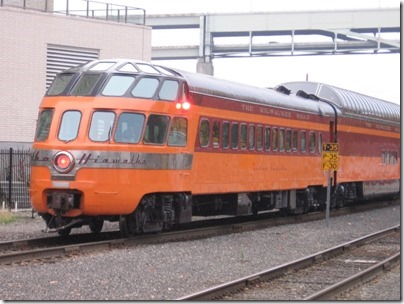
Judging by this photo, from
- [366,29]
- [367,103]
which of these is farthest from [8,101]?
[366,29]

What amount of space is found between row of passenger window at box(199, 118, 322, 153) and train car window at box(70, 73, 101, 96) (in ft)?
8.22

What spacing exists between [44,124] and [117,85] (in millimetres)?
1538

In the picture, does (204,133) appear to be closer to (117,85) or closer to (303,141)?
(117,85)

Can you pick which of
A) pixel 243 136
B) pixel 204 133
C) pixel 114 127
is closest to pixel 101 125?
pixel 114 127

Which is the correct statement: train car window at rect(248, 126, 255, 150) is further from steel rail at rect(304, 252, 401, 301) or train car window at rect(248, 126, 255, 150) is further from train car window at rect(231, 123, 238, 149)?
steel rail at rect(304, 252, 401, 301)

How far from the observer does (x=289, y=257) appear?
14.7 meters

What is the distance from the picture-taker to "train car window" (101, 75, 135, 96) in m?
15.6

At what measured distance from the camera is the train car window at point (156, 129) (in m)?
15.7

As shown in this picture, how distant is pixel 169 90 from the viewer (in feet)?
53.5

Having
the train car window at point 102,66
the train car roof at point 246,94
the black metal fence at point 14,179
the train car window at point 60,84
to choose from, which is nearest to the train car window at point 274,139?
the train car roof at point 246,94

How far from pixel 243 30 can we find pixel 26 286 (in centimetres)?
4002

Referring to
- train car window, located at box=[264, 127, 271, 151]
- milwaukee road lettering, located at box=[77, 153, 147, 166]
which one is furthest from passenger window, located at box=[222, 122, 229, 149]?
milwaukee road lettering, located at box=[77, 153, 147, 166]

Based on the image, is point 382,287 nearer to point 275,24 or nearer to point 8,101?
point 8,101

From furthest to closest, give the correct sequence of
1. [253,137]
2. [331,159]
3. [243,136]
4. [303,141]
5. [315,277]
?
[303,141] → [331,159] → [253,137] → [243,136] → [315,277]
